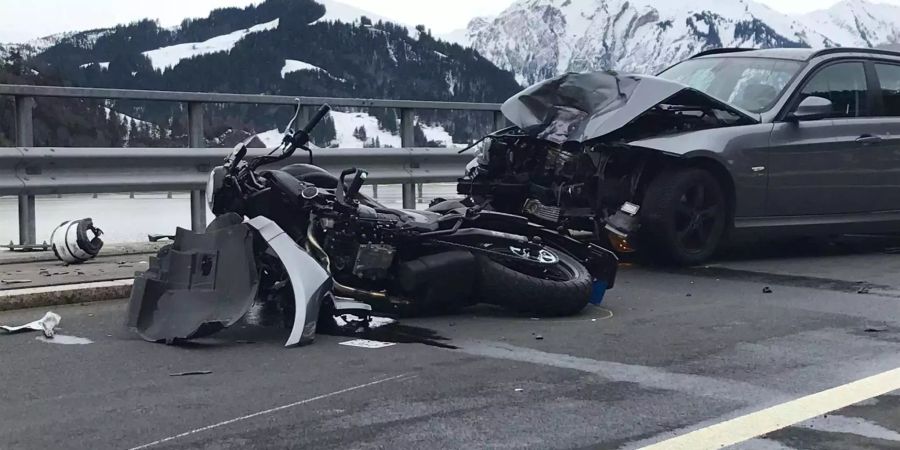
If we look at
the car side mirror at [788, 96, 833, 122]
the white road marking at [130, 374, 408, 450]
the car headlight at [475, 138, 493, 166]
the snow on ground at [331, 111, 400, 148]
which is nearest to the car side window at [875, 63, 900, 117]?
the car side mirror at [788, 96, 833, 122]

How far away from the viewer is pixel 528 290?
589 cm

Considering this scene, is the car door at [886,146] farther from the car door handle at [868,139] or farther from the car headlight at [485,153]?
the car headlight at [485,153]

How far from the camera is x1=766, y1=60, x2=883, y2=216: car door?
824cm

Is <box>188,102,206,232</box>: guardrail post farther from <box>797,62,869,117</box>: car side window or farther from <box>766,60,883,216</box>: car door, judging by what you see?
<box>797,62,869,117</box>: car side window

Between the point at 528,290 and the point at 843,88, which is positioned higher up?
the point at 843,88

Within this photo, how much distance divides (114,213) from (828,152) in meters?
5.87

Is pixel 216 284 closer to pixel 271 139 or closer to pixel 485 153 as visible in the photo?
pixel 271 139

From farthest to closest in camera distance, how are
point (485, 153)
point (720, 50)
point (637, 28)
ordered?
point (637, 28), point (720, 50), point (485, 153)

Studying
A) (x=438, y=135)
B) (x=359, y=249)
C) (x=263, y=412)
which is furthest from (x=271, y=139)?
(x=438, y=135)

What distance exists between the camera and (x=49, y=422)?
3820mm

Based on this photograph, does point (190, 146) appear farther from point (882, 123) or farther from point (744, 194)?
point (882, 123)

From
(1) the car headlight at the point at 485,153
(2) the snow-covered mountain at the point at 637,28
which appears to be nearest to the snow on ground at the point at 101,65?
(1) the car headlight at the point at 485,153

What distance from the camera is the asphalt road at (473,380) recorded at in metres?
3.66

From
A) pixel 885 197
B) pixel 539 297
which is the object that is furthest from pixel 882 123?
pixel 539 297
